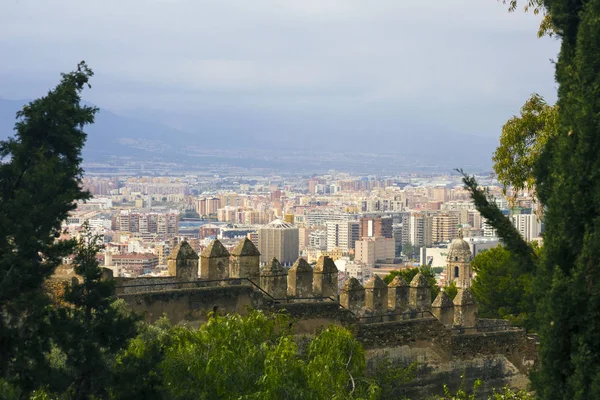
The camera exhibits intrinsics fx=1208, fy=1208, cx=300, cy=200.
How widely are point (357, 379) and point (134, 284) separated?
3.12m

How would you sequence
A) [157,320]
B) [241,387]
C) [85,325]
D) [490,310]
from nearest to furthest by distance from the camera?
[85,325], [241,387], [157,320], [490,310]

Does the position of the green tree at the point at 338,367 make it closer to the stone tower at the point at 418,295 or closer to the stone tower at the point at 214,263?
the stone tower at the point at 214,263

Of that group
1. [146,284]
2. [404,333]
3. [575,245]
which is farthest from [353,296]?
[575,245]

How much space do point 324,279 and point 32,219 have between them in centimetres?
665

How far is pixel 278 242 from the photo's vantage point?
166750 mm

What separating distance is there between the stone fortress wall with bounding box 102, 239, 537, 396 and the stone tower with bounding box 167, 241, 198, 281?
12 mm

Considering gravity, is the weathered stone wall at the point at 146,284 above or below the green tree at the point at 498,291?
above

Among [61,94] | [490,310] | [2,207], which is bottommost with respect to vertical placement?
[490,310]

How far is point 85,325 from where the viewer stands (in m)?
10.1

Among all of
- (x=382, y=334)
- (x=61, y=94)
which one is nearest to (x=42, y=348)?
(x=61, y=94)

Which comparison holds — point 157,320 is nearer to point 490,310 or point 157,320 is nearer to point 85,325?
point 85,325

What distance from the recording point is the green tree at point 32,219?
938 cm

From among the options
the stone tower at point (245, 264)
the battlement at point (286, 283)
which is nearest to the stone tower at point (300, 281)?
the battlement at point (286, 283)

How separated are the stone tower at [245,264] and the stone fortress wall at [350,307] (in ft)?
0.04
